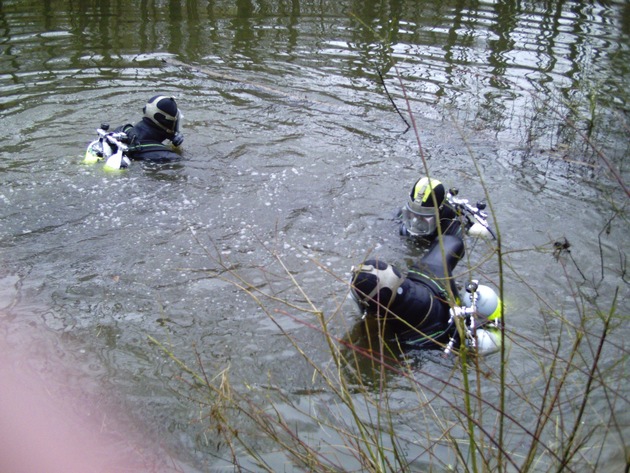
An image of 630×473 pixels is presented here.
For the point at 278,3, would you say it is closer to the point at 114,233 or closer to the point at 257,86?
the point at 257,86

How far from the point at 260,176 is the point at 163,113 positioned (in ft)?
3.94

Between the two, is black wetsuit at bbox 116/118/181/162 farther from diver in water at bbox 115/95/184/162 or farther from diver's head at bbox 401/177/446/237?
diver's head at bbox 401/177/446/237

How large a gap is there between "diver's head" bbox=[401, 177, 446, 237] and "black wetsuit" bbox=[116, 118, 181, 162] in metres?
2.84

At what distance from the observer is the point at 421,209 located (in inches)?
212

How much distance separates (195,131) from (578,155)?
453cm

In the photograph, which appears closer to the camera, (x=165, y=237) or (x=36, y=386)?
(x=36, y=386)

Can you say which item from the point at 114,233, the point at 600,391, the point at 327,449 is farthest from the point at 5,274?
the point at 600,391

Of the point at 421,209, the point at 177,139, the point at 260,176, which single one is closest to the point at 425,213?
the point at 421,209

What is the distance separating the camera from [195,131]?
24.7 ft

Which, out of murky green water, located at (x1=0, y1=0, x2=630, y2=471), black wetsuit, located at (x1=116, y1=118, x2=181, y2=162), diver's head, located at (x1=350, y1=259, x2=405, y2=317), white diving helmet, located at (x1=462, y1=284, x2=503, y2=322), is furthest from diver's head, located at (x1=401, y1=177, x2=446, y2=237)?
black wetsuit, located at (x1=116, y1=118, x2=181, y2=162)

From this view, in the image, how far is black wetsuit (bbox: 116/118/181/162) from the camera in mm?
6762

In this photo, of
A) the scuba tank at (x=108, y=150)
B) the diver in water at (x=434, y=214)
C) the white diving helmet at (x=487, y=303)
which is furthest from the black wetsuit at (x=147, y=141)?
the white diving helmet at (x=487, y=303)

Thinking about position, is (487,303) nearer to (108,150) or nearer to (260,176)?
(260,176)

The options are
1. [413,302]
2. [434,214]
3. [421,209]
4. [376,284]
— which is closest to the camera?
[376,284]
